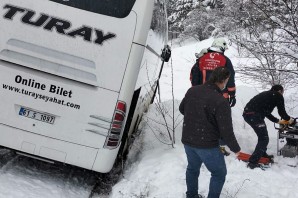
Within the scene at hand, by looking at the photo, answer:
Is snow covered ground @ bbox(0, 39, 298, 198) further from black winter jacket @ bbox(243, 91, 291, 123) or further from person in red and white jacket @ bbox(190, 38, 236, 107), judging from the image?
person in red and white jacket @ bbox(190, 38, 236, 107)

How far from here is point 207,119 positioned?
4.98 m

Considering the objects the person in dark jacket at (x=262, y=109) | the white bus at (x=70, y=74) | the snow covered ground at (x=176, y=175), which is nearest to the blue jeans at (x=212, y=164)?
the snow covered ground at (x=176, y=175)

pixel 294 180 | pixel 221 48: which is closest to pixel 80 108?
pixel 221 48

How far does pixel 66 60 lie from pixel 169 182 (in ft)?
7.41

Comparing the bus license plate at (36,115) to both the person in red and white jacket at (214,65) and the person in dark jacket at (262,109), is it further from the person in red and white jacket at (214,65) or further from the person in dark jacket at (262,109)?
the person in dark jacket at (262,109)

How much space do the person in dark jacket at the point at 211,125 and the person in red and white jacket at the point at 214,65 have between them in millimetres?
2261

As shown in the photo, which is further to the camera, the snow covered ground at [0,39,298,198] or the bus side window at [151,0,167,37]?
the bus side window at [151,0,167,37]

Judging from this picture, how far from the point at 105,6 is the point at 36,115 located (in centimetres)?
171

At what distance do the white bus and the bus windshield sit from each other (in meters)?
0.01

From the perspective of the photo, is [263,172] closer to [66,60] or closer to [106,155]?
[106,155]

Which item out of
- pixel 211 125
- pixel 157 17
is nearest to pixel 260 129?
pixel 157 17

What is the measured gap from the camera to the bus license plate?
227 inches

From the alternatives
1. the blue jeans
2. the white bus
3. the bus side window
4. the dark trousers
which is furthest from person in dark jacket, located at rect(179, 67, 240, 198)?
the dark trousers

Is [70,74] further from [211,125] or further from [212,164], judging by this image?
[212,164]
